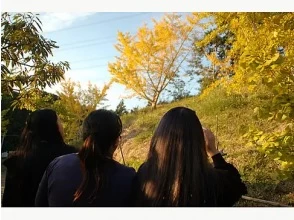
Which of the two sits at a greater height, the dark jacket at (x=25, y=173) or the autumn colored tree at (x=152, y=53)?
the autumn colored tree at (x=152, y=53)

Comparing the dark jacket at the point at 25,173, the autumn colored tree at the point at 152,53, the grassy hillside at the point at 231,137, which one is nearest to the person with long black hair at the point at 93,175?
the dark jacket at the point at 25,173

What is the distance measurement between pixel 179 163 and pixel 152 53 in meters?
5.62

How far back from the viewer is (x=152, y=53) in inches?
258

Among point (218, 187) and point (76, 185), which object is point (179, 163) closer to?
point (218, 187)

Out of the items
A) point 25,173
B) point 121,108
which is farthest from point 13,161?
point 121,108

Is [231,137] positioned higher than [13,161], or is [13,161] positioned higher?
[13,161]

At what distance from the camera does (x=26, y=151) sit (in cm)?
147

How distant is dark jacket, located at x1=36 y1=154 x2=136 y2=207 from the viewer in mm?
1083

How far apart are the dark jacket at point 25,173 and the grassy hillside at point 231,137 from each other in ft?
3.18

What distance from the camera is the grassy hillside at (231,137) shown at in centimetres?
418

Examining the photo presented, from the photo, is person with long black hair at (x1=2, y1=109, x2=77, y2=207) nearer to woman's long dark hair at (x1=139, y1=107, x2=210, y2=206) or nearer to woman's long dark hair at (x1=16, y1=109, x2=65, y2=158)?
woman's long dark hair at (x1=16, y1=109, x2=65, y2=158)

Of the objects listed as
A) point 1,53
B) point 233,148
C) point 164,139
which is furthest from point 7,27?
point 233,148

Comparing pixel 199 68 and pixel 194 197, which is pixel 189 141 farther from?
pixel 199 68

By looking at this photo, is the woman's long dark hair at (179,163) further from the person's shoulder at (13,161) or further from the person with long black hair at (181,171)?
the person's shoulder at (13,161)
